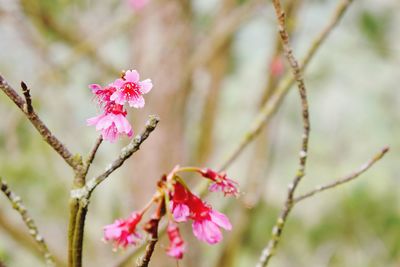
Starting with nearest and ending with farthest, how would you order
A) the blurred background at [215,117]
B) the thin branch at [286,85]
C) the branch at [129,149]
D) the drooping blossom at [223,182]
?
the branch at [129,149] → the drooping blossom at [223,182] → the thin branch at [286,85] → the blurred background at [215,117]

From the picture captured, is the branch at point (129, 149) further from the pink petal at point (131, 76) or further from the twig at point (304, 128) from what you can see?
the twig at point (304, 128)

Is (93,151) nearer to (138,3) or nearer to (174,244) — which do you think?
(174,244)

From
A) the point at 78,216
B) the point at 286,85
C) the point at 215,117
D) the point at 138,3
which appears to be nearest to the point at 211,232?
the point at 78,216

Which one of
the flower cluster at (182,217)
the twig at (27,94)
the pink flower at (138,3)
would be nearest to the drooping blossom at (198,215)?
the flower cluster at (182,217)

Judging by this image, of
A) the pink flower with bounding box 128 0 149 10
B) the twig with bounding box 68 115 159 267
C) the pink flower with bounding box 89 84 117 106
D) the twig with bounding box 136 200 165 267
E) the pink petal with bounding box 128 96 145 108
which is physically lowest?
the twig with bounding box 136 200 165 267

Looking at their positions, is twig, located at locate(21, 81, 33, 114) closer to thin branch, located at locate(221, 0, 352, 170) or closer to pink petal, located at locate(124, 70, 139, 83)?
pink petal, located at locate(124, 70, 139, 83)

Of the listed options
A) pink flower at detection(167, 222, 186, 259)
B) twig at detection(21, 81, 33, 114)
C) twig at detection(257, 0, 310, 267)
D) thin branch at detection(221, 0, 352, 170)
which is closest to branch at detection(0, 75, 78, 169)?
twig at detection(21, 81, 33, 114)

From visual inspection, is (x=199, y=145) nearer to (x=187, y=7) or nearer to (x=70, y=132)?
(x=187, y=7)
